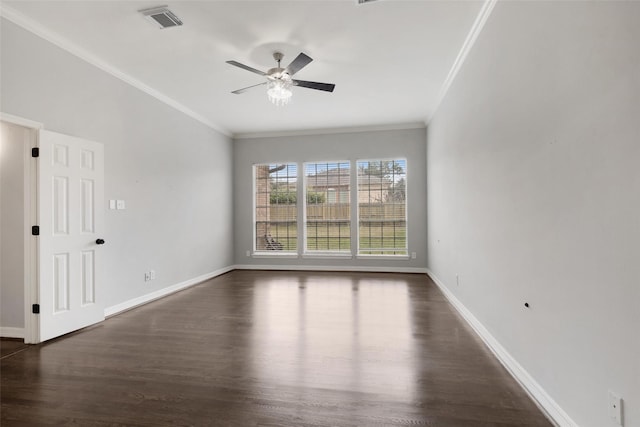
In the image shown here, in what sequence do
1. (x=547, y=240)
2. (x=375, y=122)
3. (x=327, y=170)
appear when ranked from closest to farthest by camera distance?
1. (x=547, y=240)
2. (x=375, y=122)
3. (x=327, y=170)

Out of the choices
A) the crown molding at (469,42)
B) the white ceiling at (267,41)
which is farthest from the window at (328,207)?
the crown molding at (469,42)

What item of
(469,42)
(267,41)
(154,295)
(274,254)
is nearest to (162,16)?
(267,41)

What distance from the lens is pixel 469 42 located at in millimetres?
3229

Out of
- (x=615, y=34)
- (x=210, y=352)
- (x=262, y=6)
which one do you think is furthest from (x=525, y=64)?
(x=210, y=352)

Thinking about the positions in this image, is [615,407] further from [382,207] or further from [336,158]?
[336,158]

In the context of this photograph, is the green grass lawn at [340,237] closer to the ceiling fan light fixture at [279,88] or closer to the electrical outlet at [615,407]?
the ceiling fan light fixture at [279,88]

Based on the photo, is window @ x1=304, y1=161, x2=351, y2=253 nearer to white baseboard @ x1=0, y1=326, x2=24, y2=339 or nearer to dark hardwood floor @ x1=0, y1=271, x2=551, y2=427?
dark hardwood floor @ x1=0, y1=271, x2=551, y2=427

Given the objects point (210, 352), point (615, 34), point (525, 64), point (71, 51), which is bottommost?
point (210, 352)

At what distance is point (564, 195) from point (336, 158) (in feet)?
17.3

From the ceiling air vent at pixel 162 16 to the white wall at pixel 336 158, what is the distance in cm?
407

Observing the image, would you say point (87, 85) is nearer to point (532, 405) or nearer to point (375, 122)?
point (375, 122)

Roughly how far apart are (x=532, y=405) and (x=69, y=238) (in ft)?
14.2

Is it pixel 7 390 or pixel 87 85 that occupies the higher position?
pixel 87 85

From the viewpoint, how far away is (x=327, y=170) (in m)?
6.91
